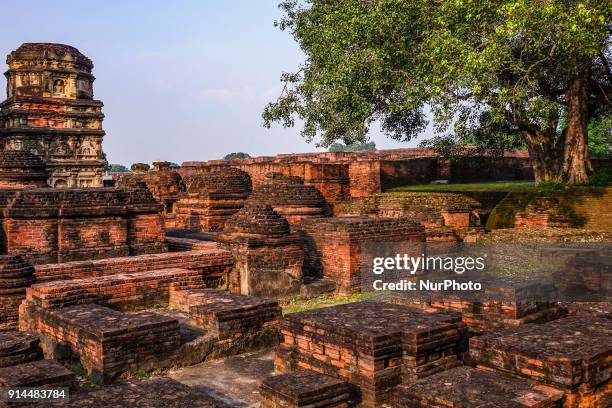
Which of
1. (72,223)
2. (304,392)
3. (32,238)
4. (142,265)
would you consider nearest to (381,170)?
(142,265)

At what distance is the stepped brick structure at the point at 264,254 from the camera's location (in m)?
9.54

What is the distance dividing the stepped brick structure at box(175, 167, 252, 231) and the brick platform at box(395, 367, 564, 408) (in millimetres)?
12028

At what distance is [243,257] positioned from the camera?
958cm

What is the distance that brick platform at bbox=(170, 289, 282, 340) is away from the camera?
6.71 m

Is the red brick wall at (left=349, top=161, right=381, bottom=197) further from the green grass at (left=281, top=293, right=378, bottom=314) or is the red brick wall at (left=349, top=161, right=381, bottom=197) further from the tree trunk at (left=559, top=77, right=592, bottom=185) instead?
the green grass at (left=281, top=293, right=378, bottom=314)

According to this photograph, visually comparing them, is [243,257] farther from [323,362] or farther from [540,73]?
[540,73]

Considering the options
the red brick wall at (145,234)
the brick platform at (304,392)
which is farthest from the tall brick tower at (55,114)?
the brick platform at (304,392)

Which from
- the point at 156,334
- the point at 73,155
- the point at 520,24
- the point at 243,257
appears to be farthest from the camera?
the point at 73,155

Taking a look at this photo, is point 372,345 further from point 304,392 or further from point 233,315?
point 233,315

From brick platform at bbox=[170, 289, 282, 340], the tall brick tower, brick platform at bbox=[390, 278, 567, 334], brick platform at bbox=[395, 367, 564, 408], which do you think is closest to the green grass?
brick platform at bbox=[170, 289, 282, 340]

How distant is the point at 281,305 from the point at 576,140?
26.5ft

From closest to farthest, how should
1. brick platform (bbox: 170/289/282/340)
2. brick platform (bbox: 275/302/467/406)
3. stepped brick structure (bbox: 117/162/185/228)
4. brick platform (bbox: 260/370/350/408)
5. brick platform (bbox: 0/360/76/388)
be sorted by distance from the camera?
brick platform (bbox: 260/370/350/408) < brick platform (bbox: 0/360/76/388) < brick platform (bbox: 275/302/467/406) < brick platform (bbox: 170/289/282/340) < stepped brick structure (bbox: 117/162/185/228)

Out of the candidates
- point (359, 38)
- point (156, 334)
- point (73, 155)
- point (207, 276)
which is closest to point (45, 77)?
point (73, 155)

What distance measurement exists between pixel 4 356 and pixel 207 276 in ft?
14.1
